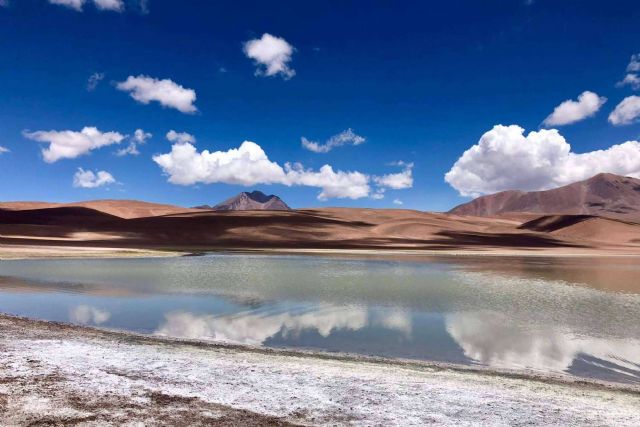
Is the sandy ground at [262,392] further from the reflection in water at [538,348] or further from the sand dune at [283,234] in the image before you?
the sand dune at [283,234]

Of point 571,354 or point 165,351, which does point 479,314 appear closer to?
point 571,354

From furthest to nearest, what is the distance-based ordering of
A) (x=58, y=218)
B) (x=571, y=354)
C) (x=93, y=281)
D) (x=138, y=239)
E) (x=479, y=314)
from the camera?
(x=58, y=218) → (x=138, y=239) → (x=93, y=281) → (x=479, y=314) → (x=571, y=354)

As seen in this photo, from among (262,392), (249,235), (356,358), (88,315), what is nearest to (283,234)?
(249,235)

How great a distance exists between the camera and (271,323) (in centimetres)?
1833

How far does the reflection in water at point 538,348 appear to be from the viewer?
44.1ft

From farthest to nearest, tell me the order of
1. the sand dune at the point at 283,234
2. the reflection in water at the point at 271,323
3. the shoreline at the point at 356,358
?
the sand dune at the point at 283,234
the reflection in water at the point at 271,323
the shoreline at the point at 356,358

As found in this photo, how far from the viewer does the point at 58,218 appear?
461 ft

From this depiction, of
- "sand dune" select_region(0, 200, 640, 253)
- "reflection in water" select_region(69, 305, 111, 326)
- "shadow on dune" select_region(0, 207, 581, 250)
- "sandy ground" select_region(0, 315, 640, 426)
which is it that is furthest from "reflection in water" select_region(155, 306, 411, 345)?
"shadow on dune" select_region(0, 207, 581, 250)

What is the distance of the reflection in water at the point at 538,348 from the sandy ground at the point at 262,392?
83.1 inches

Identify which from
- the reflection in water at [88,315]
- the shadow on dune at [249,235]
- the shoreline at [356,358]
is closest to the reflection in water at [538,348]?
the shoreline at [356,358]

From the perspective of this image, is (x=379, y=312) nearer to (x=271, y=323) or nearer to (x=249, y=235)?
(x=271, y=323)

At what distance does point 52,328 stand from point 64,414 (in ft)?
27.9

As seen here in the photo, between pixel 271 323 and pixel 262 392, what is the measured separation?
8.75m

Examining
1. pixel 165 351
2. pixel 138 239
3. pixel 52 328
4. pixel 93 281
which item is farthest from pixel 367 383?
pixel 138 239
